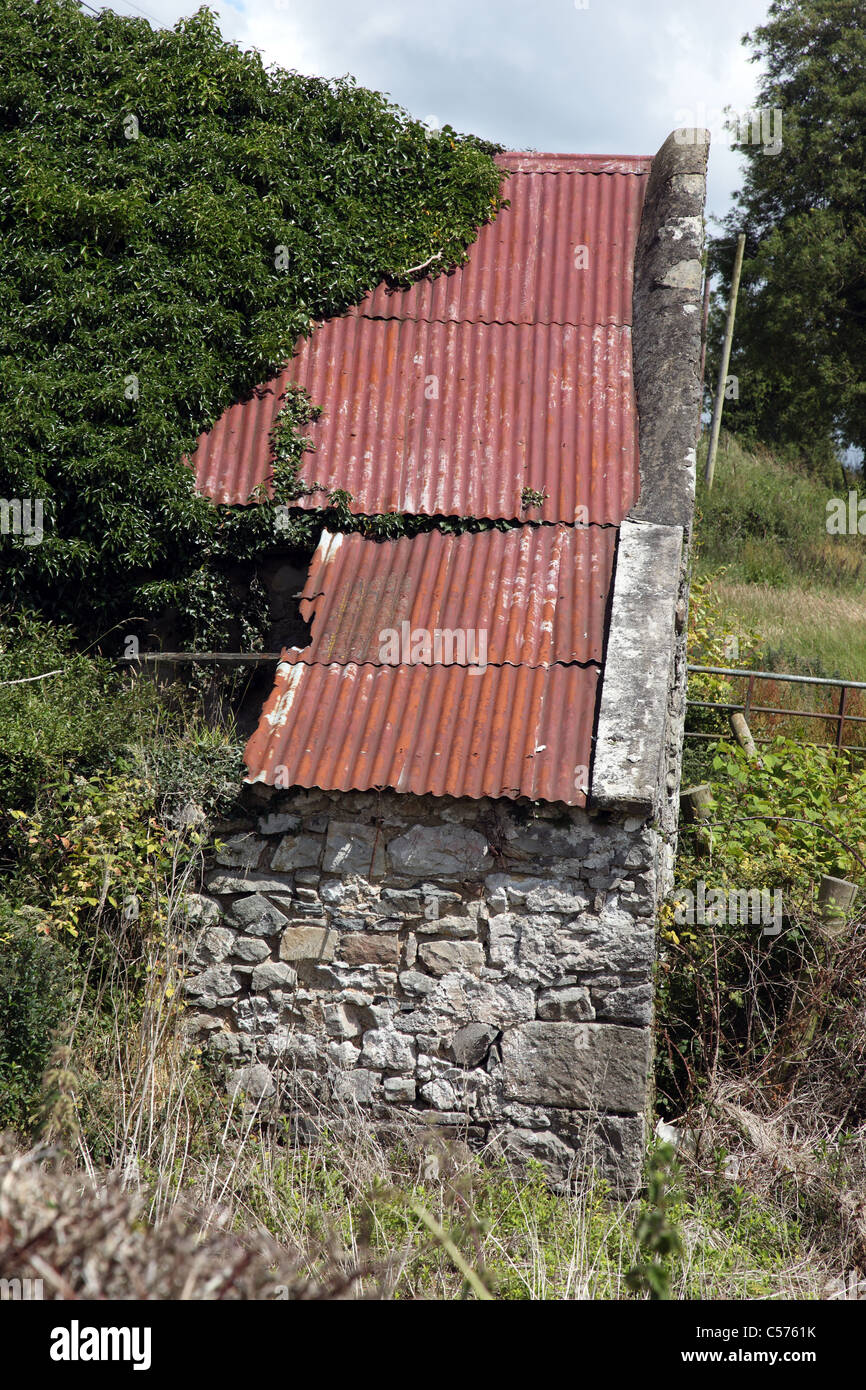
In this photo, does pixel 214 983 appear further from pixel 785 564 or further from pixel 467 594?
pixel 785 564

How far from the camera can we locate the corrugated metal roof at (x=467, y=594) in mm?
5938

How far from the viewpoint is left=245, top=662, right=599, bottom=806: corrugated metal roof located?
531cm

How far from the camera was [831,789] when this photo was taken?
26.8 ft

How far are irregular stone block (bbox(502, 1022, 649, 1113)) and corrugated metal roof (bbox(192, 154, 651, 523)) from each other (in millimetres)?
3205

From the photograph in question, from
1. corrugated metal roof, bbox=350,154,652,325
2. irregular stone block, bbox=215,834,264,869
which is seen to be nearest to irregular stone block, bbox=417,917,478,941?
irregular stone block, bbox=215,834,264,869

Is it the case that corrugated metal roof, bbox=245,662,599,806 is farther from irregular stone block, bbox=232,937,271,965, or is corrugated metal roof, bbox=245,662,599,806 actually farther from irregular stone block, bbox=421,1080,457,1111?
irregular stone block, bbox=421,1080,457,1111

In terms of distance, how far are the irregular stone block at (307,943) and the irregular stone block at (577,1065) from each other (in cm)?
105

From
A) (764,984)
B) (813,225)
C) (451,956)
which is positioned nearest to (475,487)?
(451,956)

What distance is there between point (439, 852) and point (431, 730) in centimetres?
70

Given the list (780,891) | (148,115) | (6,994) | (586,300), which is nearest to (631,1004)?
(780,891)

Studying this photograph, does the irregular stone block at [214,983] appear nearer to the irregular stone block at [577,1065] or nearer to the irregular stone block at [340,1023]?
the irregular stone block at [340,1023]

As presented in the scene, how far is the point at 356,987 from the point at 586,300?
17.8 feet

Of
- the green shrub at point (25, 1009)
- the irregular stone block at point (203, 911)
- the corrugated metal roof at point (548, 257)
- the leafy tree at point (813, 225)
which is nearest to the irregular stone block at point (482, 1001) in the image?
the irregular stone block at point (203, 911)
